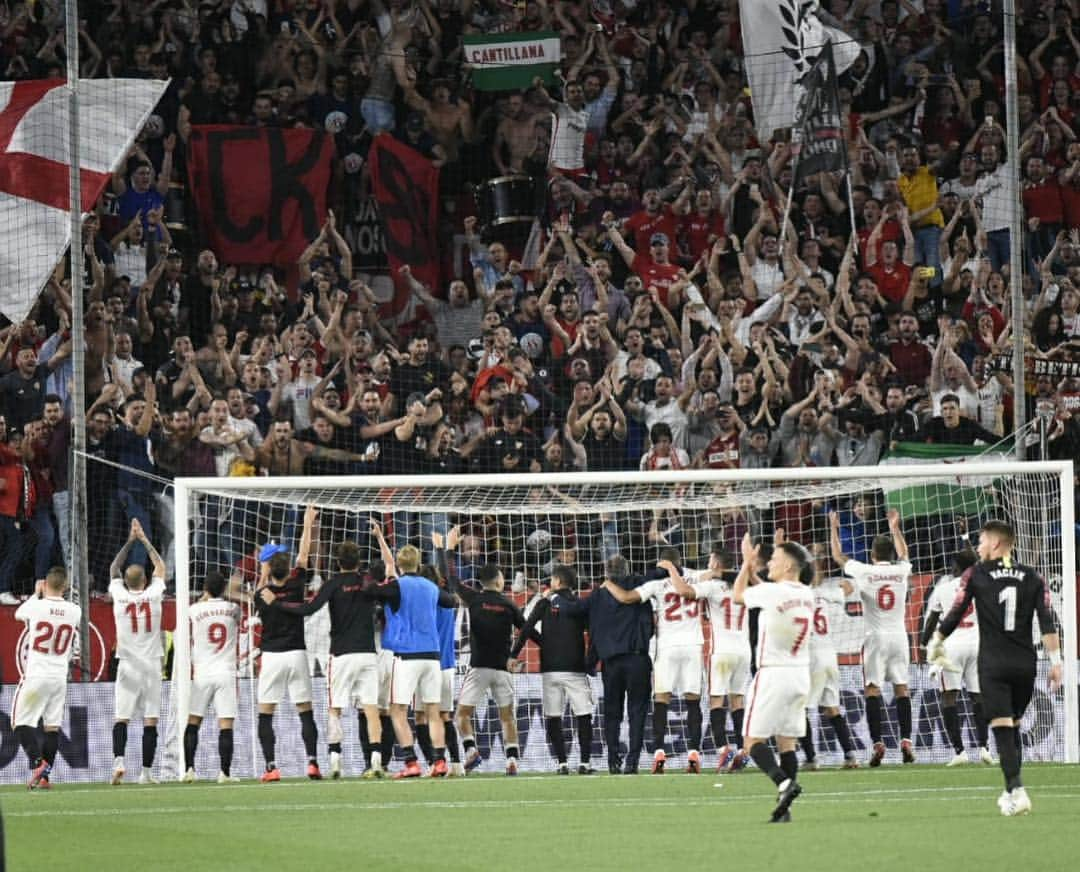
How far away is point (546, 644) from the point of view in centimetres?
1848

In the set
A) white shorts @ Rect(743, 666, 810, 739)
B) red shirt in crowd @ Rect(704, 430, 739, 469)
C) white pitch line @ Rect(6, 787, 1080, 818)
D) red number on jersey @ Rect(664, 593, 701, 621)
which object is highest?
red shirt in crowd @ Rect(704, 430, 739, 469)

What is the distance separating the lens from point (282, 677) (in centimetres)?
1802

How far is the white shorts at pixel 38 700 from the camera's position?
1733 cm

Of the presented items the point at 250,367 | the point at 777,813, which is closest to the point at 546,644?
the point at 250,367

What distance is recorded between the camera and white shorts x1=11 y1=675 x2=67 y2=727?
1733cm

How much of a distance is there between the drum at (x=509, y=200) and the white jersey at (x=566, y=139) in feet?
1.52

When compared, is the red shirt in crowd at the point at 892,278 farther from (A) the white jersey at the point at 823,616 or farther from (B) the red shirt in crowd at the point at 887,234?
(A) the white jersey at the point at 823,616

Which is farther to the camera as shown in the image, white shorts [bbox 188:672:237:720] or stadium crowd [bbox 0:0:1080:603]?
stadium crowd [bbox 0:0:1080:603]

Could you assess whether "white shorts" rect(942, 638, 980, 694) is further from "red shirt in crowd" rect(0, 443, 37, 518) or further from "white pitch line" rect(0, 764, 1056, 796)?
"red shirt in crowd" rect(0, 443, 37, 518)

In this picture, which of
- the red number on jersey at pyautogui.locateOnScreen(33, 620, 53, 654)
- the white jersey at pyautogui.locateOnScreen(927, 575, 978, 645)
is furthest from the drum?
the red number on jersey at pyautogui.locateOnScreen(33, 620, 53, 654)

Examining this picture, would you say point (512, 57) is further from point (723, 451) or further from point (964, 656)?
point (964, 656)

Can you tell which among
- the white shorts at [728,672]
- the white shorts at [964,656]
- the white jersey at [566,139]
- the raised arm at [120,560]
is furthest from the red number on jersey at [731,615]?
the white jersey at [566,139]

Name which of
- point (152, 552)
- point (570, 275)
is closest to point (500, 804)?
point (152, 552)

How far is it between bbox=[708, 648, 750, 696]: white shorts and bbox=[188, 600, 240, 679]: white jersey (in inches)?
173
